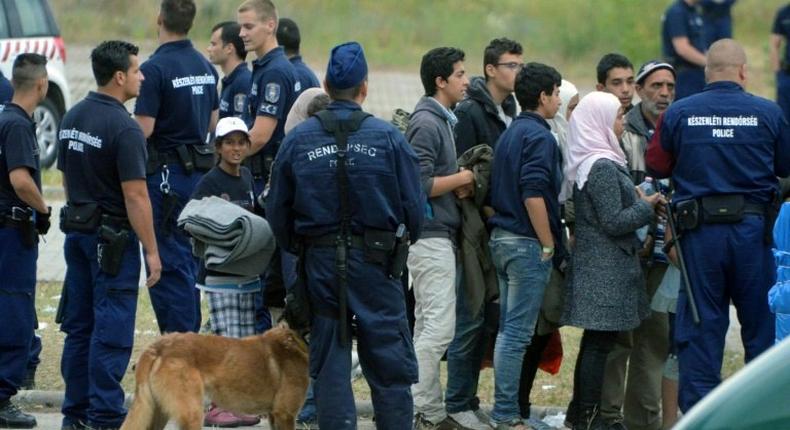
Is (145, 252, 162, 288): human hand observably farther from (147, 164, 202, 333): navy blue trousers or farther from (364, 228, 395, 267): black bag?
(364, 228, 395, 267): black bag

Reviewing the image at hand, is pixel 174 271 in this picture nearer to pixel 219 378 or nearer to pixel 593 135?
pixel 219 378

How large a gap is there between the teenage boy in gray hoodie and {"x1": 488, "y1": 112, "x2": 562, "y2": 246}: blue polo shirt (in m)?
0.23

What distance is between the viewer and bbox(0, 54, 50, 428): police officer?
27.1ft

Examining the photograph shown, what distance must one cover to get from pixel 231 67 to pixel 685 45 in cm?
372

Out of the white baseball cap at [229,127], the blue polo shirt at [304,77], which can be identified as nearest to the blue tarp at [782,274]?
the white baseball cap at [229,127]

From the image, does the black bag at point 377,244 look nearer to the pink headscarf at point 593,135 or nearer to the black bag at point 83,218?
the pink headscarf at point 593,135

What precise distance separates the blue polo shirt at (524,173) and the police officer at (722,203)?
1.98ft

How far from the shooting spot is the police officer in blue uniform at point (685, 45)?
465 inches

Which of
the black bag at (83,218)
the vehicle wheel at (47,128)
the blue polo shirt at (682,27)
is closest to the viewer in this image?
the black bag at (83,218)

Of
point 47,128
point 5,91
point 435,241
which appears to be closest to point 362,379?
point 435,241

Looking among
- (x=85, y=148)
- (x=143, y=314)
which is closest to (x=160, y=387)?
(x=85, y=148)

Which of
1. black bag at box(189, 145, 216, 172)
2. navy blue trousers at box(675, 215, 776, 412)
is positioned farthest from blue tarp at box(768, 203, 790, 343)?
black bag at box(189, 145, 216, 172)

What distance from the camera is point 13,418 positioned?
8.32 m

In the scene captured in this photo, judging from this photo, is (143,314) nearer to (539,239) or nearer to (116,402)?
(116,402)
